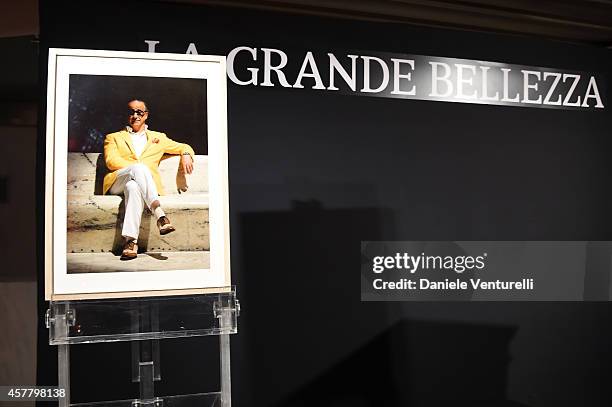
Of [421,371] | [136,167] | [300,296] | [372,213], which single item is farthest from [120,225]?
[421,371]

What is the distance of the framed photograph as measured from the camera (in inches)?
68.4

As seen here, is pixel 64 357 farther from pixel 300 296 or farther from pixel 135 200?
pixel 300 296

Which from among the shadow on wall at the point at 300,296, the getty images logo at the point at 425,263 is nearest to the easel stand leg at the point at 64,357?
the shadow on wall at the point at 300,296

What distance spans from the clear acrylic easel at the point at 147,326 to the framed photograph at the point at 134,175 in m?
0.04

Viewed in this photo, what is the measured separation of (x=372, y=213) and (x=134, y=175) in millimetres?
1384

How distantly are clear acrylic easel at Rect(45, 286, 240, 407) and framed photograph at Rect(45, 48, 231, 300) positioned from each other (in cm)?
4

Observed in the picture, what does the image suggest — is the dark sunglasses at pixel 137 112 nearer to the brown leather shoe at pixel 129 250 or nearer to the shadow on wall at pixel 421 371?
the brown leather shoe at pixel 129 250

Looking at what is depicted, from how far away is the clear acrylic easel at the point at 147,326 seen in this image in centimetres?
167

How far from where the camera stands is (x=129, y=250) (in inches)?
69.8

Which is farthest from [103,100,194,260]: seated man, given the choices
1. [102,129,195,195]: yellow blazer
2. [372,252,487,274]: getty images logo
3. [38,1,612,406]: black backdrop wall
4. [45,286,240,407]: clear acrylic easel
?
[372,252,487,274]: getty images logo

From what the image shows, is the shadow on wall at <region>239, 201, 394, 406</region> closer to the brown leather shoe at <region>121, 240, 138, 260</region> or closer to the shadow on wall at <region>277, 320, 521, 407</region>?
the shadow on wall at <region>277, 320, 521, 407</region>

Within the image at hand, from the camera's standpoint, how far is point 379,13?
2889 millimetres

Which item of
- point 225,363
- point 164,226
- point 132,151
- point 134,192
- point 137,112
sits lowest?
point 225,363

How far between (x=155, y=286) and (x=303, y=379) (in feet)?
4.04
